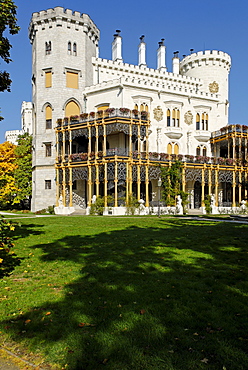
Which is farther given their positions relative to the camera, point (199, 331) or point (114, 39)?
point (114, 39)

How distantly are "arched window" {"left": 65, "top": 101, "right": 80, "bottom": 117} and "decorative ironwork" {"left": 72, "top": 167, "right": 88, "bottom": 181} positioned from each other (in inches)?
299

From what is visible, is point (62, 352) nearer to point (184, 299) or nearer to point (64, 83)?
point (184, 299)

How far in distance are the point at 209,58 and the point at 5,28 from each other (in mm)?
38501

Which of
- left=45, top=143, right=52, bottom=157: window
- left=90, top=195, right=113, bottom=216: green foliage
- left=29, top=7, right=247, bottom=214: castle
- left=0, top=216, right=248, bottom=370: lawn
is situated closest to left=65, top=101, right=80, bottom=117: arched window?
left=29, top=7, right=247, bottom=214: castle

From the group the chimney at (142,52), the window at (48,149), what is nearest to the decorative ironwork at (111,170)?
the window at (48,149)

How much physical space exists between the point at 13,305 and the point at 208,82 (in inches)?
1706

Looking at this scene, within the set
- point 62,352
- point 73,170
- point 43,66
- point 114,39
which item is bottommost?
point 62,352

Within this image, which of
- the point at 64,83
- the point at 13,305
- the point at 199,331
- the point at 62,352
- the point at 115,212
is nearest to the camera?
the point at 62,352

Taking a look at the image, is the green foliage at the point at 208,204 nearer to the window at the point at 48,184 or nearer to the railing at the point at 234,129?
the railing at the point at 234,129

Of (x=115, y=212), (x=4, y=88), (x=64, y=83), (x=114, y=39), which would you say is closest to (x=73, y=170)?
(x=115, y=212)

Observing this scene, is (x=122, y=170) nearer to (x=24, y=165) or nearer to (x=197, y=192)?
(x=197, y=192)

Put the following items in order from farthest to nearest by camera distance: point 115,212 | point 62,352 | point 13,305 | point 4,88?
point 115,212
point 4,88
point 13,305
point 62,352

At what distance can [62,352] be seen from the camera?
3949mm

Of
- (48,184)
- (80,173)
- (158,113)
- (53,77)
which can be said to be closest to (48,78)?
(53,77)
